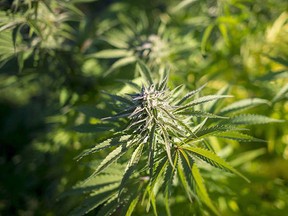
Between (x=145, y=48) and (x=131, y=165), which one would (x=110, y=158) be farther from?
(x=145, y=48)

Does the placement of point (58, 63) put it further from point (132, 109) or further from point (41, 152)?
point (132, 109)

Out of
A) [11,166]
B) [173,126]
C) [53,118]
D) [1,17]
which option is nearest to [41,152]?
[53,118]

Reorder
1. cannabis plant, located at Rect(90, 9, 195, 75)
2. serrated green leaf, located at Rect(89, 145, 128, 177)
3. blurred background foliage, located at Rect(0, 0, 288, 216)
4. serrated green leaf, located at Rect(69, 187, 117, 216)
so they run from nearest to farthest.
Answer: serrated green leaf, located at Rect(89, 145, 128, 177) < serrated green leaf, located at Rect(69, 187, 117, 216) < blurred background foliage, located at Rect(0, 0, 288, 216) < cannabis plant, located at Rect(90, 9, 195, 75)

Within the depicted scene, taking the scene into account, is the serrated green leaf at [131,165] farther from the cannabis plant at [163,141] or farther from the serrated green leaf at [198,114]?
the serrated green leaf at [198,114]

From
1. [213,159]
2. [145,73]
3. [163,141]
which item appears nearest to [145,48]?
[145,73]

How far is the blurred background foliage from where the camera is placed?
1.37 m

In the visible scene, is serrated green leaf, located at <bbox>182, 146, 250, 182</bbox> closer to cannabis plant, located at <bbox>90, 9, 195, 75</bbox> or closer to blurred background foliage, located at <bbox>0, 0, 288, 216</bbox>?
blurred background foliage, located at <bbox>0, 0, 288, 216</bbox>

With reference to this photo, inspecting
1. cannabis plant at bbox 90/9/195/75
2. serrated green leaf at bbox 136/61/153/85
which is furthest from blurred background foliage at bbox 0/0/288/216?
serrated green leaf at bbox 136/61/153/85

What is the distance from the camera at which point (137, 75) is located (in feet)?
4.92

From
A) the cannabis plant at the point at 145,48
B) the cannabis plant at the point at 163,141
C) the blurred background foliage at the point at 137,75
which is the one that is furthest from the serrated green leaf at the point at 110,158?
the cannabis plant at the point at 145,48

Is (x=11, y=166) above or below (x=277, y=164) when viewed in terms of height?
above

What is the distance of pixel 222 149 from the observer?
1493 mm

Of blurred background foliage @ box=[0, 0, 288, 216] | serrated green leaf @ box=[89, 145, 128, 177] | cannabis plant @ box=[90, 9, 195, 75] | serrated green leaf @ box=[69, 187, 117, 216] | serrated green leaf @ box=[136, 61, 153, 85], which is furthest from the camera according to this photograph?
cannabis plant @ box=[90, 9, 195, 75]

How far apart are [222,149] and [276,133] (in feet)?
0.99
